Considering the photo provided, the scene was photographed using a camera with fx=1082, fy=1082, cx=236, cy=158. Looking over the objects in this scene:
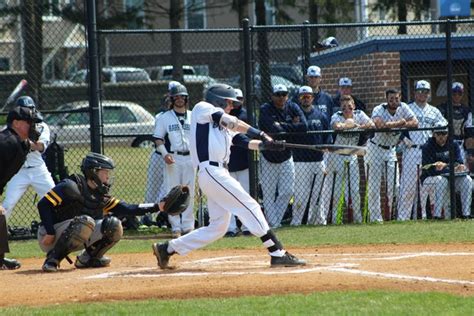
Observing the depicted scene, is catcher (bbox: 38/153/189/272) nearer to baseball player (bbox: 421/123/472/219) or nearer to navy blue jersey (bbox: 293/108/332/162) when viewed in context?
navy blue jersey (bbox: 293/108/332/162)

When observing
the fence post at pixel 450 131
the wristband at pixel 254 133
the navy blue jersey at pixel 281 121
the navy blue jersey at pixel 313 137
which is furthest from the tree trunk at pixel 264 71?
the wristband at pixel 254 133

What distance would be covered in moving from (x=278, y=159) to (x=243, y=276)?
202 inches

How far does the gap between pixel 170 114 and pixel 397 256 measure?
4.19 metres

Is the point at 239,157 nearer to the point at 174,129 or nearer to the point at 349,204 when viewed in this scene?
the point at 174,129

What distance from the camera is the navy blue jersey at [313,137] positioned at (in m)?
14.1

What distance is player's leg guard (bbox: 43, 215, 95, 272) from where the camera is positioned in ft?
32.0

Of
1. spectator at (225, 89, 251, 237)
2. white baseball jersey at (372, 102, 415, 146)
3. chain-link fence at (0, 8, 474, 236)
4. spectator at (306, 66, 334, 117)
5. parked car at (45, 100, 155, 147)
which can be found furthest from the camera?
parked car at (45, 100, 155, 147)

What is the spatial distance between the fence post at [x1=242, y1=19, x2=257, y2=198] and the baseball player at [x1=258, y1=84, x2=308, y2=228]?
17 cm

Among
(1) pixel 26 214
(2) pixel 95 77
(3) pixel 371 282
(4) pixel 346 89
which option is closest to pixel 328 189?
(4) pixel 346 89

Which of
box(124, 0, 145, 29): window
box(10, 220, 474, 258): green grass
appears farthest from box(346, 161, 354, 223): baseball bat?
box(124, 0, 145, 29): window

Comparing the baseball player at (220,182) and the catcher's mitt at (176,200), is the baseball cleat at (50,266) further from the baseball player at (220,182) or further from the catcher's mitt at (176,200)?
the catcher's mitt at (176,200)

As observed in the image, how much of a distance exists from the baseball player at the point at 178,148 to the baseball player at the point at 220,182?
3535 mm

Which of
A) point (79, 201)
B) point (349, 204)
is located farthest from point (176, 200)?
point (349, 204)

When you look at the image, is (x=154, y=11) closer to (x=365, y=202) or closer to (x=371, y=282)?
(x=365, y=202)
